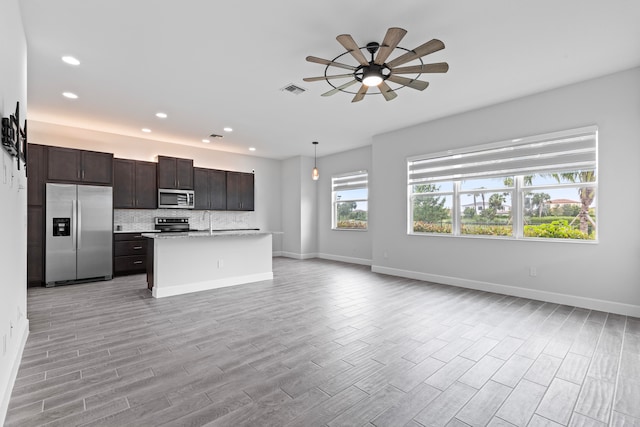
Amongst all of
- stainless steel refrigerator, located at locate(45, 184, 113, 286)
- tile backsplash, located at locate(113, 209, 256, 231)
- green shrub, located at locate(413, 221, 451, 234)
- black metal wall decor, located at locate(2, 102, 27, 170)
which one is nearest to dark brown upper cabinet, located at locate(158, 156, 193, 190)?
tile backsplash, located at locate(113, 209, 256, 231)

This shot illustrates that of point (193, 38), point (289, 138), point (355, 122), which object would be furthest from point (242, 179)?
point (193, 38)

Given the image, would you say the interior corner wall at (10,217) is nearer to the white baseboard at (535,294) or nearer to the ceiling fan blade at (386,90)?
the ceiling fan blade at (386,90)

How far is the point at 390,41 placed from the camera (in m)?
2.57

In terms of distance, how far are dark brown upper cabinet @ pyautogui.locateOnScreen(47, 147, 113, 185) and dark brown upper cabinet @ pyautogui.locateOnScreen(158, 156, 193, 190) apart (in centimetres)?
100

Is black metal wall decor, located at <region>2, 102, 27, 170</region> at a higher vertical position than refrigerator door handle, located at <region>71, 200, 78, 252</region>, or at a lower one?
higher

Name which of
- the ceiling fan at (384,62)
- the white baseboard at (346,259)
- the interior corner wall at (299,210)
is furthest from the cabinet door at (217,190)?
the ceiling fan at (384,62)

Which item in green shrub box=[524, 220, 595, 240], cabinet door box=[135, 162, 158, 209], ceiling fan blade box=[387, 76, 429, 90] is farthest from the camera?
cabinet door box=[135, 162, 158, 209]

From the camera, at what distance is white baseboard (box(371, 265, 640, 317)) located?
3760mm

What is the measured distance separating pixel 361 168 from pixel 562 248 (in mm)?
4563

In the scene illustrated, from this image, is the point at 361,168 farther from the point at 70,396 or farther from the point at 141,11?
the point at 70,396

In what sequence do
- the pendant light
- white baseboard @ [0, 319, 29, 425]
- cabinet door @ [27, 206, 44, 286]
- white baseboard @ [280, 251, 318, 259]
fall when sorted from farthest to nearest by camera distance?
1. white baseboard @ [280, 251, 318, 259]
2. the pendant light
3. cabinet door @ [27, 206, 44, 286]
4. white baseboard @ [0, 319, 29, 425]

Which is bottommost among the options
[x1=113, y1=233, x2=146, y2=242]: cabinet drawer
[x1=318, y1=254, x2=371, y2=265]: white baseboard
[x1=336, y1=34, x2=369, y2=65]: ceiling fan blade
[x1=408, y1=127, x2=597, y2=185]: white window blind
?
[x1=318, y1=254, x2=371, y2=265]: white baseboard

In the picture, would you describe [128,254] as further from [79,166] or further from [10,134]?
[10,134]

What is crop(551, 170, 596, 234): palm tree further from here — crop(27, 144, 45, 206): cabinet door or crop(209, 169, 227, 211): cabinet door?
crop(27, 144, 45, 206): cabinet door
